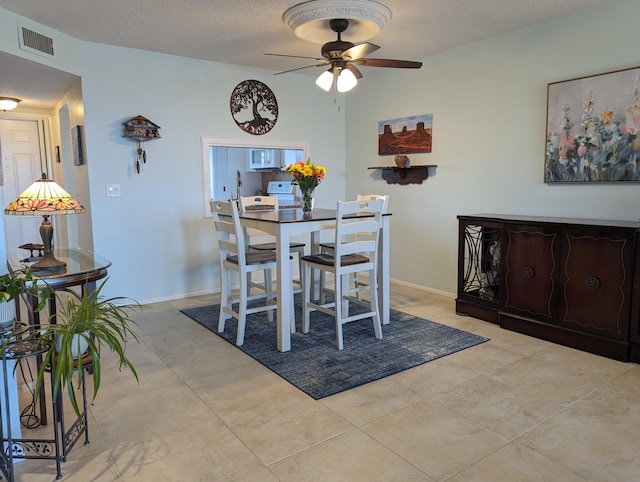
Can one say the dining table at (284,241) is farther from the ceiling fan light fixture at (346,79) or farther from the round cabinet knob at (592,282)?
the round cabinet knob at (592,282)

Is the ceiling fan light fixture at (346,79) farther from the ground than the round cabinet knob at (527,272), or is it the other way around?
the ceiling fan light fixture at (346,79)

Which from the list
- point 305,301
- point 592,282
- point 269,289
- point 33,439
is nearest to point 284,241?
point 305,301

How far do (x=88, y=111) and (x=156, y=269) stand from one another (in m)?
1.64

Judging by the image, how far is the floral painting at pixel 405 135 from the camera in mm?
4734

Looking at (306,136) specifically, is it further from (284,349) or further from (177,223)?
(284,349)

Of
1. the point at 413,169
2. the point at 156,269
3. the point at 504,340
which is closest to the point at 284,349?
the point at 504,340

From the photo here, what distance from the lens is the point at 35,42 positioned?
11.3 ft

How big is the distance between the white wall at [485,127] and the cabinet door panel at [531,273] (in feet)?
1.60

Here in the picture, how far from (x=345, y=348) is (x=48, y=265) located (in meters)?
1.94

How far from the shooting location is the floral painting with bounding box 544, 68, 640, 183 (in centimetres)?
313

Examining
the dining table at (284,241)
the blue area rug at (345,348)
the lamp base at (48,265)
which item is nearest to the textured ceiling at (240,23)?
the dining table at (284,241)

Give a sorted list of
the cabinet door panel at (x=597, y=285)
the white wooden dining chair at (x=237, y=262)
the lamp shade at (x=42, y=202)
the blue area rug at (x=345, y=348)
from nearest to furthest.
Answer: the lamp shade at (x=42, y=202), the blue area rug at (x=345, y=348), the cabinet door panel at (x=597, y=285), the white wooden dining chair at (x=237, y=262)

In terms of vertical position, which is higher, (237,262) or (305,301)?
(237,262)

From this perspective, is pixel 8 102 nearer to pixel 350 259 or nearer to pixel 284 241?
pixel 284 241
